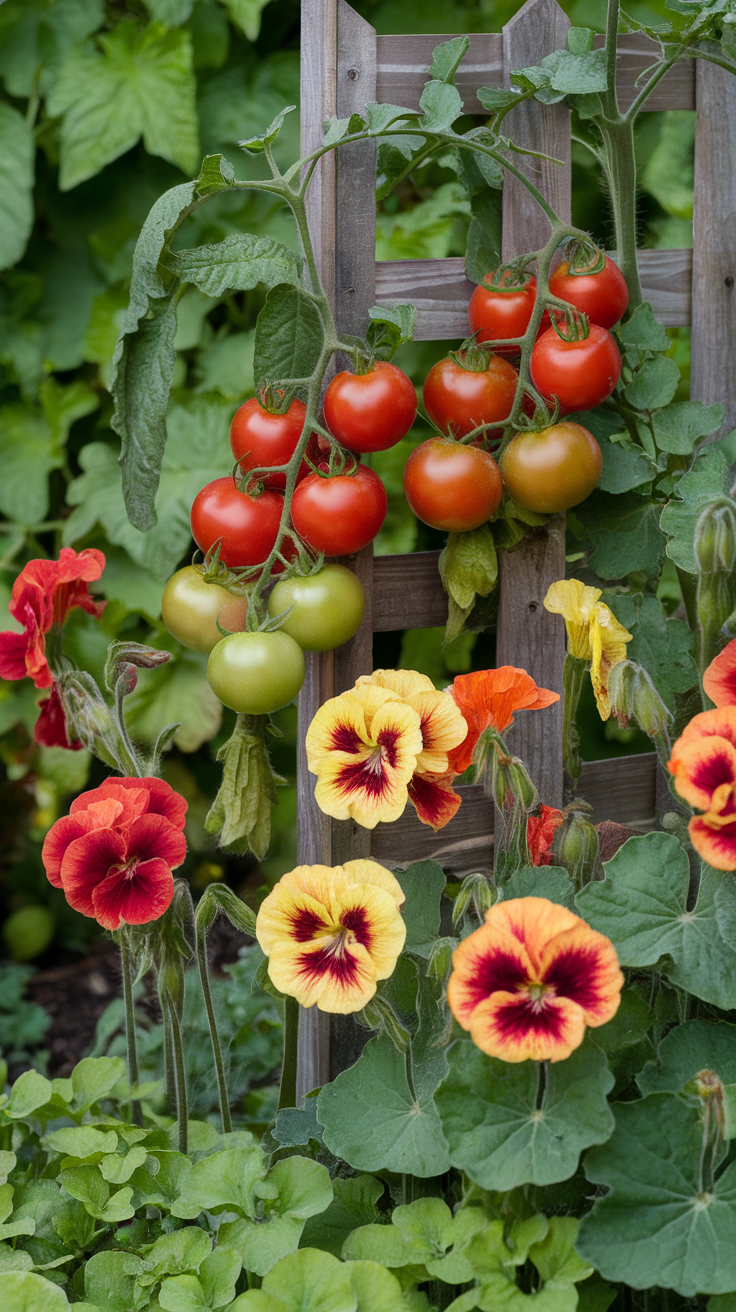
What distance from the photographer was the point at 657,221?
1.89m

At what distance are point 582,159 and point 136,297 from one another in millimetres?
1099

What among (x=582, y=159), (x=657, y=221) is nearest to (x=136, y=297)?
(x=582, y=159)

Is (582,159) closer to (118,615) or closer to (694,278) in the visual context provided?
(694,278)

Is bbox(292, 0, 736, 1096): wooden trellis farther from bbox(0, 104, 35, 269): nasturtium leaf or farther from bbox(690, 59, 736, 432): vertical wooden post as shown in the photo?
bbox(0, 104, 35, 269): nasturtium leaf

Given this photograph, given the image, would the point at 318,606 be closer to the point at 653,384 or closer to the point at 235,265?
the point at 235,265

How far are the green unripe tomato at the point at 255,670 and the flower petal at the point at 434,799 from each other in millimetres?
141

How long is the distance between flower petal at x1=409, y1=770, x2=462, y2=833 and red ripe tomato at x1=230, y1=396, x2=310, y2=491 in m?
0.33

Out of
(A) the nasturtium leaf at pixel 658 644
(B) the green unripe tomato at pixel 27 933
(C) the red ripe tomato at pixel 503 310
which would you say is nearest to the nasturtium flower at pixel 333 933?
(A) the nasturtium leaf at pixel 658 644

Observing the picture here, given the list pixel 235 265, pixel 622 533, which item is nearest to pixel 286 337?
pixel 235 265

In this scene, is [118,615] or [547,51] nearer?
[547,51]

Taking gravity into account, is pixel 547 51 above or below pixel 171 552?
above

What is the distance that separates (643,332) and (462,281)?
0.19 metres

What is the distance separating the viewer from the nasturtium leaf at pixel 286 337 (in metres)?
0.97

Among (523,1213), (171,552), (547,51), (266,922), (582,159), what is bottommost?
(171,552)
